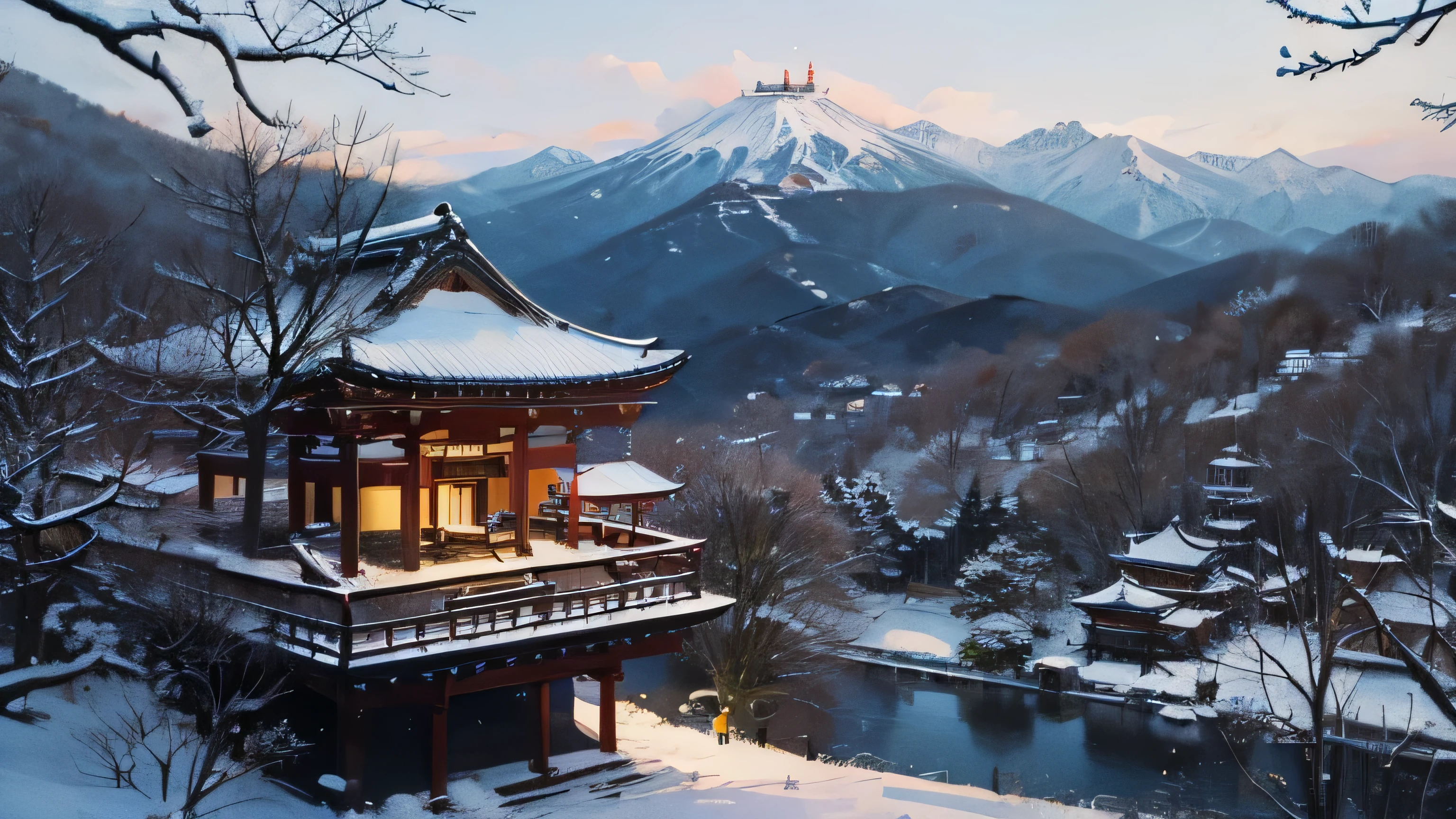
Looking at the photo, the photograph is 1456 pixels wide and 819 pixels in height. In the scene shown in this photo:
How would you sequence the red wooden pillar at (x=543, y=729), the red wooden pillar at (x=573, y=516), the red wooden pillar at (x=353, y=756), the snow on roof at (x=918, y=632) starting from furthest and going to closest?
the snow on roof at (x=918, y=632), the red wooden pillar at (x=573, y=516), the red wooden pillar at (x=543, y=729), the red wooden pillar at (x=353, y=756)

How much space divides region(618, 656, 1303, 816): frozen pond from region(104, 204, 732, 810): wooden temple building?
12086mm

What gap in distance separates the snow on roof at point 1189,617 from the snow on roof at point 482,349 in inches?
954

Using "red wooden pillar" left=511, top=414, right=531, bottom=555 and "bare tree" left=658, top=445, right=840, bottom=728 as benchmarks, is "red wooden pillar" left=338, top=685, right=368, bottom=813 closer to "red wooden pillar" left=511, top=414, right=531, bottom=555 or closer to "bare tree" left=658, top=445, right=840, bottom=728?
"red wooden pillar" left=511, top=414, right=531, bottom=555

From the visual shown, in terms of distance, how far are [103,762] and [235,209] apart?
6.18 meters

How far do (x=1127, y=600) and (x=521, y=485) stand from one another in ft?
81.0

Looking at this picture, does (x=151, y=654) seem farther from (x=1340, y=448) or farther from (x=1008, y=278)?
(x=1008, y=278)

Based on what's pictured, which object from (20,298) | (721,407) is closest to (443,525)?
(20,298)

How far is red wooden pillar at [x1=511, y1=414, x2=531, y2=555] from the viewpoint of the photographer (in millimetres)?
12070

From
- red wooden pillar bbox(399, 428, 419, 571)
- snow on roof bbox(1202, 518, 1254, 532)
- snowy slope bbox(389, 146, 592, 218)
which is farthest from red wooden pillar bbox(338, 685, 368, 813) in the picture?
snowy slope bbox(389, 146, 592, 218)

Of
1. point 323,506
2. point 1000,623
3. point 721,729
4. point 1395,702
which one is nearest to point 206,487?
point 323,506

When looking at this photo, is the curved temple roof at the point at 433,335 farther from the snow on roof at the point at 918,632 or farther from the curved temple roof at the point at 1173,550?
the curved temple roof at the point at 1173,550

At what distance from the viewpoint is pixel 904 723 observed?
2608cm

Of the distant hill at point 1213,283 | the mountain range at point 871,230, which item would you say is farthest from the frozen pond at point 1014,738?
the distant hill at point 1213,283

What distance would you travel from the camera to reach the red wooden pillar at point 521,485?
12070 mm
